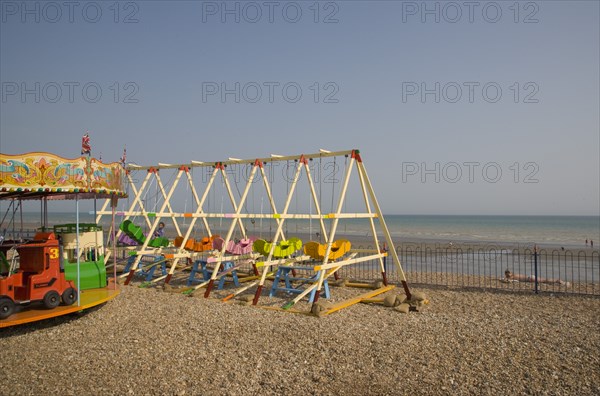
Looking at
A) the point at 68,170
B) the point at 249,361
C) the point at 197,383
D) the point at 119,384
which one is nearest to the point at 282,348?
the point at 249,361

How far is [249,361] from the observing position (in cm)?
679

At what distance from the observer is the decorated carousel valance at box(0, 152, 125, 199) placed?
864 cm

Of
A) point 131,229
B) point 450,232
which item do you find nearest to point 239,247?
point 131,229

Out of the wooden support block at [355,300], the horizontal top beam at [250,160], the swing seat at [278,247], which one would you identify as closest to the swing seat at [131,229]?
the horizontal top beam at [250,160]

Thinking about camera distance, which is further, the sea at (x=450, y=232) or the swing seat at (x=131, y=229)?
the sea at (x=450, y=232)

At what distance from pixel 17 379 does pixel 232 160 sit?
28.0 feet

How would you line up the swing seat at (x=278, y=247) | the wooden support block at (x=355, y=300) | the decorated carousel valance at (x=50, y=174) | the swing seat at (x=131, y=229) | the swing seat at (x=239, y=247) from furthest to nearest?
the swing seat at (x=131, y=229), the swing seat at (x=239, y=247), the swing seat at (x=278, y=247), the wooden support block at (x=355, y=300), the decorated carousel valance at (x=50, y=174)

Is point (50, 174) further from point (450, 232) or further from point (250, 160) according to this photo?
point (450, 232)

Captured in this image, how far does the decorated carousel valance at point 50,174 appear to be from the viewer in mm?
8641

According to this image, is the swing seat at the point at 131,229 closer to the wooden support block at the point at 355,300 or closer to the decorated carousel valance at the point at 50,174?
the decorated carousel valance at the point at 50,174

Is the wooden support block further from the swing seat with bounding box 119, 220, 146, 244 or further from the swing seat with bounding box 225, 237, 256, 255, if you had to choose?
the swing seat with bounding box 119, 220, 146, 244

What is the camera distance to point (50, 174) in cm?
909

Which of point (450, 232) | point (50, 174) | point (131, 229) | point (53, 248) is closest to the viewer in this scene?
point (50, 174)

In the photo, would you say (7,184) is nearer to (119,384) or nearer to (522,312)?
(119,384)
